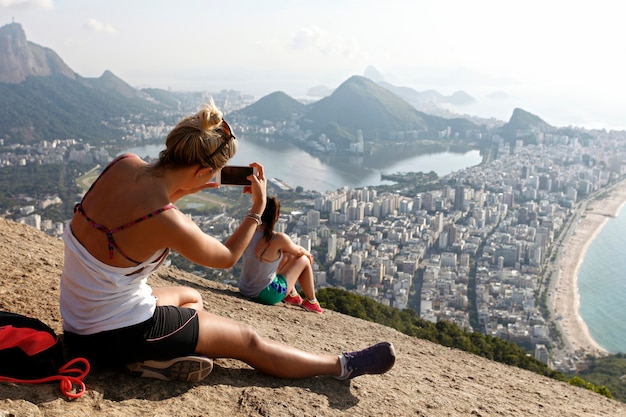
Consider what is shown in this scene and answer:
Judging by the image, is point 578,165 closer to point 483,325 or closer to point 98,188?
point 483,325

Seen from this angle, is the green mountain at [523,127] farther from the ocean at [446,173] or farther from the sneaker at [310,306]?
the sneaker at [310,306]

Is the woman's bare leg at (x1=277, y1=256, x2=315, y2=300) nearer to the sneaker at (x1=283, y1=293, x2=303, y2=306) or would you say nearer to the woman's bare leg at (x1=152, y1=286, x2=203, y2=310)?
the sneaker at (x1=283, y1=293, x2=303, y2=306)

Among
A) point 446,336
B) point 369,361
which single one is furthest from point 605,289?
point 369,361

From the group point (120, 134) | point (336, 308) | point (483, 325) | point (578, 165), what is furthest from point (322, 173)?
point (336, 308)

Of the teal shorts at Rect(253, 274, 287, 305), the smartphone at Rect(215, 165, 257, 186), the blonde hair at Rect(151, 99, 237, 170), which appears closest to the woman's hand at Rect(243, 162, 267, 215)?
the smartphone at Rect(215, 165, 257, 186)

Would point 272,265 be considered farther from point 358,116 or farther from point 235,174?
point 358,116

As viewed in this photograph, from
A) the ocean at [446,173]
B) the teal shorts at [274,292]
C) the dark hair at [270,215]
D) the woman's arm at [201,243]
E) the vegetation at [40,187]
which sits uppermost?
the woman's arm at [201,243]

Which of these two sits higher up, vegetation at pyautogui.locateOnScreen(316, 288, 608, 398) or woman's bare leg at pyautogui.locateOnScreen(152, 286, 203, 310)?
woman's bare leg at pyautogui.locateOnScreen(152, 286, 203, 310)

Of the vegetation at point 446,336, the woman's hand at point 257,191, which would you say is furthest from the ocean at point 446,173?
the woman's hand at point 257,191
